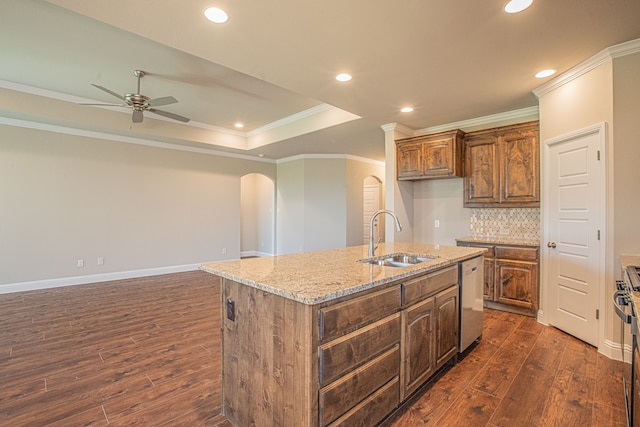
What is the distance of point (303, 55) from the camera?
2.62 metres

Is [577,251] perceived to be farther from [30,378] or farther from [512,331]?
[30,378]

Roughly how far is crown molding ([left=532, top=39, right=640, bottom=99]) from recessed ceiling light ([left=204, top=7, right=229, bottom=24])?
125 inches

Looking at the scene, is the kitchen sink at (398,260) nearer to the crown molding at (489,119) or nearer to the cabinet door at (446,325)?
the cabinet door at (446,325)

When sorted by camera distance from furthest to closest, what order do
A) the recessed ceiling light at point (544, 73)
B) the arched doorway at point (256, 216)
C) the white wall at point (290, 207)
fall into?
the arched doorway at point (256, 216) → the white wall at point (290, 207) → the recessed ceiling light at point (544, 73)

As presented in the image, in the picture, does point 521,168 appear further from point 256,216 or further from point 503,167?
point 256,216

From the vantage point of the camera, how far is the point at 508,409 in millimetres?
1922

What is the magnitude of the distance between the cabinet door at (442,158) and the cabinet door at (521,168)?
1.94 feet

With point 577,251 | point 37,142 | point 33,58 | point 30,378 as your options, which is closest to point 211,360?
point 30,378

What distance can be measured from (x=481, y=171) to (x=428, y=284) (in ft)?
9.09

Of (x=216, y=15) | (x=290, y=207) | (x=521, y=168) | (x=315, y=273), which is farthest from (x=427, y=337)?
(x=290, y=207)

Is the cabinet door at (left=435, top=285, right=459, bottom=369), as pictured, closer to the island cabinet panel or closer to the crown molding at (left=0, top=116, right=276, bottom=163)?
the island cabinet panel

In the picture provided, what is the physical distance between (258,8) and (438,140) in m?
3.14

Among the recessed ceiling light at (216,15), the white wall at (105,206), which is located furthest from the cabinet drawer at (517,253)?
the white wall at (105,206)

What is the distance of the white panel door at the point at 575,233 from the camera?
108 inches
